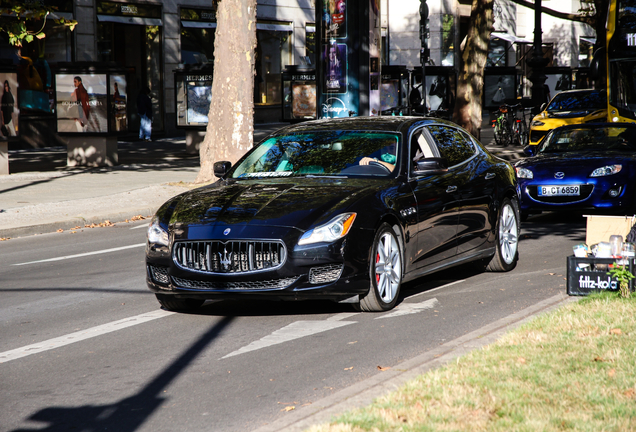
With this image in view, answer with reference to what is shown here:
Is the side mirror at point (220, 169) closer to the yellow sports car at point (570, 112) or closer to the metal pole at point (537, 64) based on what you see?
the yellow sports car at point (570, 112)

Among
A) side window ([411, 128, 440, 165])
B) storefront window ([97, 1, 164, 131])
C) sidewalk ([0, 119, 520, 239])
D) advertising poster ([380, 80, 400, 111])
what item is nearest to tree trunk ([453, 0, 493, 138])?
sidewalk ([0, 119, 520, 239])

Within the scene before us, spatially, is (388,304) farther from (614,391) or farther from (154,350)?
(614,391)

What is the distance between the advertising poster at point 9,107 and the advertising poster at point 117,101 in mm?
2575

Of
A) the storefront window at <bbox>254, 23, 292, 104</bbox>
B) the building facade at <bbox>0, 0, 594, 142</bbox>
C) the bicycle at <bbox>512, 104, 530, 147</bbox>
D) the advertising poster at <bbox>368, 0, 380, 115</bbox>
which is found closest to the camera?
the advertising poster at <bbox>368, 0, 380, 115</bbox>

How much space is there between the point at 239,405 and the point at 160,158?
67.7 feet

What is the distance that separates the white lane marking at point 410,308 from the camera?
718cm

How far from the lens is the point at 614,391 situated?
461 cm

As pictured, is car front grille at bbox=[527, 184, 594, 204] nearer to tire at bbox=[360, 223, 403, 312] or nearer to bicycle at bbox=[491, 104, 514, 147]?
tire at bbox=[360, 223, 403, 312]

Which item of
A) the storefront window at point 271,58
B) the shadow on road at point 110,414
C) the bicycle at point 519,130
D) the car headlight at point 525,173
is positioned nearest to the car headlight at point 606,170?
the car headlight at point 525,173

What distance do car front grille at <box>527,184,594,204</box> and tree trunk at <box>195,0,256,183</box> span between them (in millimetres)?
7109

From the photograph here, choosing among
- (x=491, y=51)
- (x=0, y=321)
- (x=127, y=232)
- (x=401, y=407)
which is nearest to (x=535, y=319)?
(x=401, y=407)

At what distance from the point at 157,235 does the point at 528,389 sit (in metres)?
3.42

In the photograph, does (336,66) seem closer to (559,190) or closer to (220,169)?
(559,190)

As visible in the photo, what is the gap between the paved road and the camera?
490cm
